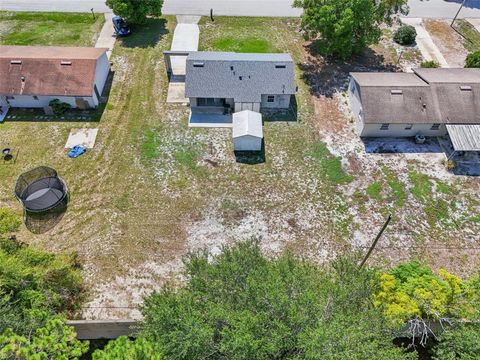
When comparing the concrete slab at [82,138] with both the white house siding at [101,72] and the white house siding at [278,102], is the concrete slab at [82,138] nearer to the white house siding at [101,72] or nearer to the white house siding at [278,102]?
the white house siding at [101,72]

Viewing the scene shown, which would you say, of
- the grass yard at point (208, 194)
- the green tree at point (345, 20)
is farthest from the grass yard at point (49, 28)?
the green tree at point (345, 20)

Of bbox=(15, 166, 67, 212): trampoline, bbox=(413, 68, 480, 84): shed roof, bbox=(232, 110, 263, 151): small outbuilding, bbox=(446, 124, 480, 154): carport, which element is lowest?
bbox=(15, 166, 67, 212): trampoline

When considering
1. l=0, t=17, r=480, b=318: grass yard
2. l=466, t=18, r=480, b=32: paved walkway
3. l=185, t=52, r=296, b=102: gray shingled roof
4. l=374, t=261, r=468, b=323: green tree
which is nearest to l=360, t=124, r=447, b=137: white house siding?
l=0, t=17, r=480, b=318: grass yard

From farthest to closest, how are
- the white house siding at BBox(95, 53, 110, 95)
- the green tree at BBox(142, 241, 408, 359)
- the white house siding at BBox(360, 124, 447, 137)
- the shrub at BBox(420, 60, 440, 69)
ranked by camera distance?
the shrub at BBox(420, 60, 440, 69) → the white house siding at BBox(95, 53, 110, 95) → the white house siding at BBox(360, 124, 447, 137) → the green tree at BBox(142, 241, 408, 359)

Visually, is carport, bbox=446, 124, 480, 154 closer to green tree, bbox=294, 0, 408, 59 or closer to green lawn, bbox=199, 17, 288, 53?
green tree, bbox=294, 0, 408, 59

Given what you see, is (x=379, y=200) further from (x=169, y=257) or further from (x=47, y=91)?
(x=47, y=91)

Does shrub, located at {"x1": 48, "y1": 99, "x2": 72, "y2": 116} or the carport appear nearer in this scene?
the carport
